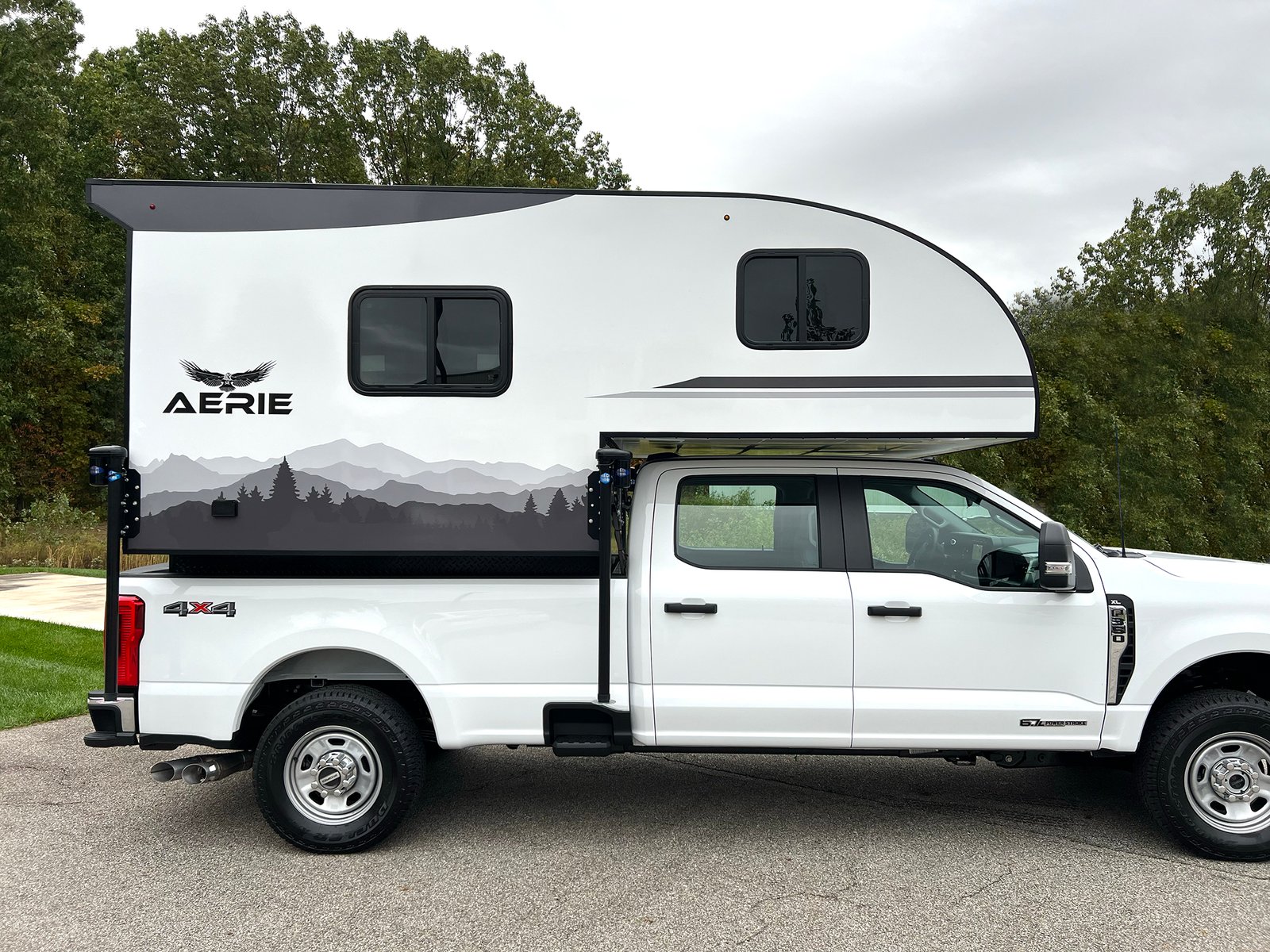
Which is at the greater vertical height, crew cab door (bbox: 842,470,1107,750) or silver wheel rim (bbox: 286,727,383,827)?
crew cab door (bbox: 842,470,1107,750)

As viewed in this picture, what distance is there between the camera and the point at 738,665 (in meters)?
4.48

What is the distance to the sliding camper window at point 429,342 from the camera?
4.50m

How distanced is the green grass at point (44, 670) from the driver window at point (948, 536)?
660cm

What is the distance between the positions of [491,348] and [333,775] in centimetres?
227

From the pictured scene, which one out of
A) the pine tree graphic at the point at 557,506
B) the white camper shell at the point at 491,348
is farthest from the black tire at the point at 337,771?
→ the pine tree graphic at the point at 557,506

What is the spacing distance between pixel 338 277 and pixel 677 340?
1711 mm

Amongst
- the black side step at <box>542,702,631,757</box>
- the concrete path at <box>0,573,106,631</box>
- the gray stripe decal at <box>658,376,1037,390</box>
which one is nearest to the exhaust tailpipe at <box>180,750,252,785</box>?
the black side step at <box>542,702,631,757</box>

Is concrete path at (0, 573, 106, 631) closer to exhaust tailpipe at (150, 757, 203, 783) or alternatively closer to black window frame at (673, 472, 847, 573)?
exhaust tailpipe at (150, 757, 203, 783)

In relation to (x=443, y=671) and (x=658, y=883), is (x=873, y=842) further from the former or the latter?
(x=443, y=671)

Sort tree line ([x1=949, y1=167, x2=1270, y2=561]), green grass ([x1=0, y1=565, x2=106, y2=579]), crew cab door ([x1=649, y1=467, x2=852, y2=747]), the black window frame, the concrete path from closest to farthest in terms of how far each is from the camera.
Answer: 1. crew cab door ([x1=649, y1=467, x2=852, y2=747])
2. the black window frame
3. the concrete path
4. green grass ([x1=0, y1=565, x2=106, y2=579])
5. tree line ([x1=949, y1=167, x2=1270, y2=561])

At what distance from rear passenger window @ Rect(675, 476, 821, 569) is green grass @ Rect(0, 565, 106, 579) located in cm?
1440

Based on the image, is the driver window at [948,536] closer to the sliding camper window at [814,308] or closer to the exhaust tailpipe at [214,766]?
the sliding camper window at [814,308]

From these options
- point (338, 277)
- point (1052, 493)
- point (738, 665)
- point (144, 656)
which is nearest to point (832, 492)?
point (738, 665)

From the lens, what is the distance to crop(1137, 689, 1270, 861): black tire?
14.5 ft
